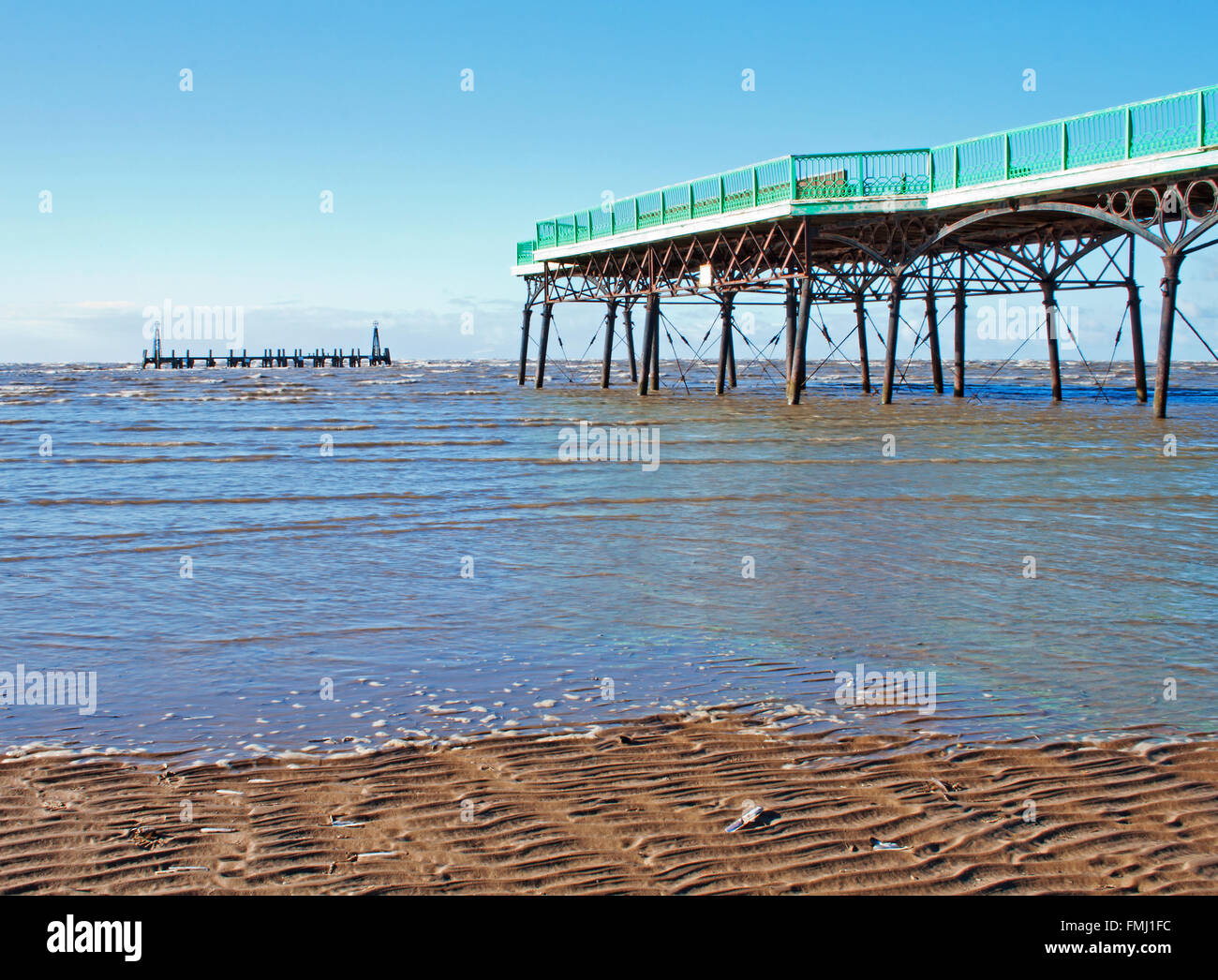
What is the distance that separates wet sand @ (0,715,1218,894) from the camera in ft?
13.1

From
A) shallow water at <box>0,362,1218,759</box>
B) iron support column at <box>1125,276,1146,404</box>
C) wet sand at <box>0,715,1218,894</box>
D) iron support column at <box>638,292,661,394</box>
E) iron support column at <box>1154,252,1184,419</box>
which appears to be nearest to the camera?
wet sand at <box>0,715,1218,894</box>

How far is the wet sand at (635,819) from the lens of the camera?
401cm

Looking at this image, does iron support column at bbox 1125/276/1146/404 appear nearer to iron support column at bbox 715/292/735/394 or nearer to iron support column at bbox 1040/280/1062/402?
iron support column at bbox 1040/280/1062/402

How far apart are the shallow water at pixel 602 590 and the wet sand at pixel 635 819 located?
414 millimetres

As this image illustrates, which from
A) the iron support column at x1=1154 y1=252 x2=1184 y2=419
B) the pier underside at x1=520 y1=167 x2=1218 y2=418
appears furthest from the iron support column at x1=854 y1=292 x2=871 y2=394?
the iron support column at x1=1154 y1=252 x2=1184 y2=419

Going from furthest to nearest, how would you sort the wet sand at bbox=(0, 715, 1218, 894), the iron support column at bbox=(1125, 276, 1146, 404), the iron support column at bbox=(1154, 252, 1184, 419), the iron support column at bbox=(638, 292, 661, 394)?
the iron support column at bbox=(638, 292, 661, 394) < the iron support column at bbox=(1125, 276, 1146, 404) < the iron support column at bbox=(1154, 252, 1184, 419) < the wet sand at bbox=(0, 715, 1218, 894)

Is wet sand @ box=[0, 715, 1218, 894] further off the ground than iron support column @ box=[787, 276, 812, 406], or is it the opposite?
iron support column @ box=[787, 276, 812, 406]

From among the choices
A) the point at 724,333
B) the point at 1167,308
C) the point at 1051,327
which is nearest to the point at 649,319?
the point at 724,333

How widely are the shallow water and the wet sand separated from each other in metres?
0.41

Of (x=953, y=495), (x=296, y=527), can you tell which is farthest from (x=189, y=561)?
(x=953, y=495)

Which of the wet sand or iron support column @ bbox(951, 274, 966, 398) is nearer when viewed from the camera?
the wet sand

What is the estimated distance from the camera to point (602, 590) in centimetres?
913

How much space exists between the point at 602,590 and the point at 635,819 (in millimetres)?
4630

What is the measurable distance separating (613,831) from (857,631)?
369 centimetres
